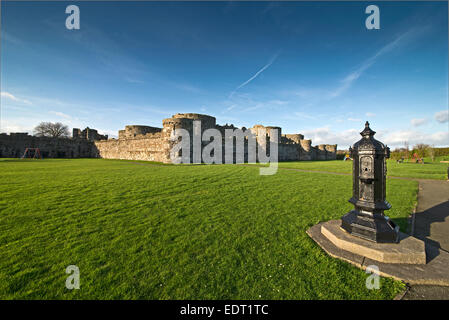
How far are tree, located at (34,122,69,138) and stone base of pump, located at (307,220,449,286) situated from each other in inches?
2942

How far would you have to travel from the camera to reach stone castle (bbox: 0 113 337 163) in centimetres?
2671

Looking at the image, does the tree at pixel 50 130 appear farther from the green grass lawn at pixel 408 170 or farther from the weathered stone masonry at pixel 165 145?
the green grass lawn at pixel 408 170

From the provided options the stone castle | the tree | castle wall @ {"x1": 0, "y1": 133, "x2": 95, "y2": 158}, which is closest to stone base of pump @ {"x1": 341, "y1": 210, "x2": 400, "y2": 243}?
the stone castle

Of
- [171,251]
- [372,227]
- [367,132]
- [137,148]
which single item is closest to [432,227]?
[372,227]

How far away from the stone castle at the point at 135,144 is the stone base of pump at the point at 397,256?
24486 mm

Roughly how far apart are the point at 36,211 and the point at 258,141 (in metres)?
36.3

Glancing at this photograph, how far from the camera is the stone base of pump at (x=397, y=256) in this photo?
100 inches

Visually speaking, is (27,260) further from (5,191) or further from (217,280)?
(5,191)

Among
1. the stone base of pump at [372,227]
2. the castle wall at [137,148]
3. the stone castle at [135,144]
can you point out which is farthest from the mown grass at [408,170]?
the castle wall at [137,148]

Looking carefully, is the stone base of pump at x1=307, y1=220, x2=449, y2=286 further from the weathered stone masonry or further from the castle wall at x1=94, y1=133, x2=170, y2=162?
the castle wall at x1=94, y1=133, x2=170, y2=162

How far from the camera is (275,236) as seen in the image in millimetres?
3699

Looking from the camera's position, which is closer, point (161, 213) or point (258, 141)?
point (161, 213)

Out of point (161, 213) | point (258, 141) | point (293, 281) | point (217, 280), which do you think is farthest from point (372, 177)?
point (258, 141)

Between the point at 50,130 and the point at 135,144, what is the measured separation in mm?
45185
